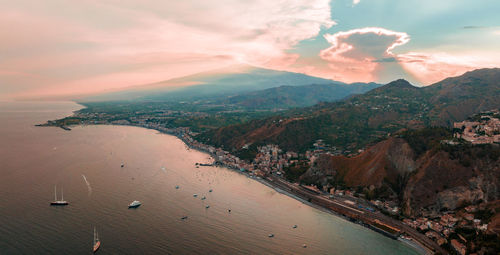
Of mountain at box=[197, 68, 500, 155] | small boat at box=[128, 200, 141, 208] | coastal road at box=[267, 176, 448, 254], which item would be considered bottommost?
coastal road at box=[267, 176, 448, 254]

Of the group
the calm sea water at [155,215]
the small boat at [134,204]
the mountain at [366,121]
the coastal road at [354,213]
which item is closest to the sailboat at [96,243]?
the calm sea water at [155,215]

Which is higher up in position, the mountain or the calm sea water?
the mountain

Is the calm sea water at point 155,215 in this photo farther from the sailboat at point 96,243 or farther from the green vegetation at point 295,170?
the green vegetation at point 295,170

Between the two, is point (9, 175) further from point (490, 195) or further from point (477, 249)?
point (490, 195)

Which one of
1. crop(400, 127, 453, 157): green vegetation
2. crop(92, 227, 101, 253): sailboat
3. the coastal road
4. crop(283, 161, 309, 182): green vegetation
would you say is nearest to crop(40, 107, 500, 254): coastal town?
the coastal road

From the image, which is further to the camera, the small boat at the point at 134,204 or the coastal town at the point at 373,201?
the small boat at the point at 134,204

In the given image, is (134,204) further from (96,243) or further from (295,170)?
(295,170)

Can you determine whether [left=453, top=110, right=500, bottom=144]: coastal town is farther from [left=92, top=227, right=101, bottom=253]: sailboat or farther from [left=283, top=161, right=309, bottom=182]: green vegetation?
[left=92, top=227, right=101, bottom=253]: sailboat

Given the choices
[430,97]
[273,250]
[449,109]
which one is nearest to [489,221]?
[273,250]
